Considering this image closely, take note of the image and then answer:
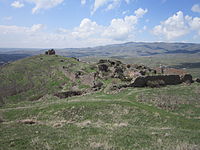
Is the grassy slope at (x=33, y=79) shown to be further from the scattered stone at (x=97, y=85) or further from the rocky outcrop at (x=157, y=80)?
the rocky outcrop at (x=157, y=80)

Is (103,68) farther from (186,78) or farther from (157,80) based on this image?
(186,78)

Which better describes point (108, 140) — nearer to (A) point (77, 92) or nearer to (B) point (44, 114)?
(B) point (44, 114)

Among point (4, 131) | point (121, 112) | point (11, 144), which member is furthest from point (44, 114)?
point (11, 144)

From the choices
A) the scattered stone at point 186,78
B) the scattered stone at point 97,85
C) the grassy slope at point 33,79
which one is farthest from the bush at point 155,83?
the grassy slope at point 33,79

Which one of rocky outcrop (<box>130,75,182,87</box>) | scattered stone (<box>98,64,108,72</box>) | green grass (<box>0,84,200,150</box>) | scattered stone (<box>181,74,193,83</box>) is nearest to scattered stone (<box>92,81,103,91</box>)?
green grass (<box>0,84,200,150</box>)

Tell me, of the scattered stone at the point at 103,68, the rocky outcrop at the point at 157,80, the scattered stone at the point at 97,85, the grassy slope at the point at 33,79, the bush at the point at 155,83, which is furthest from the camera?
the scattered stone at the point at 103,68

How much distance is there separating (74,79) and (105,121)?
124ft

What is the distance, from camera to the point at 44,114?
89.2 ft

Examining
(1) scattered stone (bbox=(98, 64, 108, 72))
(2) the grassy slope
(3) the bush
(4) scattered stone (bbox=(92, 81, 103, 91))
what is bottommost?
(2) the grassy slope

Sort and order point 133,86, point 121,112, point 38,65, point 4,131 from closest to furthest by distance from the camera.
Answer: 1. point 4,131
2. point 121,112
3. point 133,86
4. point 38,65

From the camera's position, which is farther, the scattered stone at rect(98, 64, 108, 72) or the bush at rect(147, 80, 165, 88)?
the scattered stone at rect(98, 64, 108, 72)

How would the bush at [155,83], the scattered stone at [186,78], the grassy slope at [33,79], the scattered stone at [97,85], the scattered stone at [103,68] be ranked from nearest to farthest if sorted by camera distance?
the bush at [155,83]
the scattered stone at [97,85]
the scattered stone at [186,78]
the grassy slope at [33,79]
the scattered stone at [103,68]

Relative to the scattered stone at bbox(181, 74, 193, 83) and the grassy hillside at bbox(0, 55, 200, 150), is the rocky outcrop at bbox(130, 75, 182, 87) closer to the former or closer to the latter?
the scattered stone at bbox(181, 74, 193, 83)

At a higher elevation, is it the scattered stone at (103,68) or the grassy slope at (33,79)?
the scattered stone at (103,68)
